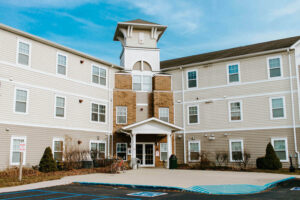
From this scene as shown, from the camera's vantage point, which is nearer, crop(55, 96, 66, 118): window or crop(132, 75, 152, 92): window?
crop(55, 96, 66, 118): window

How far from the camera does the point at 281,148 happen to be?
71.8 feet

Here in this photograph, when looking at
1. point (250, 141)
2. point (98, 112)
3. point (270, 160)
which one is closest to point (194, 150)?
point (250, 141)

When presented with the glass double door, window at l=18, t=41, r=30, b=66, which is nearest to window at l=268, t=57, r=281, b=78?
the glass double door

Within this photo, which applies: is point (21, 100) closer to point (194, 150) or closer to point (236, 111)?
point (194, 150)

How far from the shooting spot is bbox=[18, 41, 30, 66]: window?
19.2 metres

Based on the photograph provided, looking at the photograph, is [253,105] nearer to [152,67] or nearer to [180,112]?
[180,112]

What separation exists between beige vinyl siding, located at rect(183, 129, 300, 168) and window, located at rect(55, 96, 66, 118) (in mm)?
10687

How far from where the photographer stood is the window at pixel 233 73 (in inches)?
963

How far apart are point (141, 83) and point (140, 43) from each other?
412cm

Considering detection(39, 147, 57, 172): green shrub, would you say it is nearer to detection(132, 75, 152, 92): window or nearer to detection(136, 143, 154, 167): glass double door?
detection(136, 143, 154, 167): glass double door

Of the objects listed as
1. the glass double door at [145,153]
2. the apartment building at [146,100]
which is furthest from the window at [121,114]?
the glass double door at [145,153]

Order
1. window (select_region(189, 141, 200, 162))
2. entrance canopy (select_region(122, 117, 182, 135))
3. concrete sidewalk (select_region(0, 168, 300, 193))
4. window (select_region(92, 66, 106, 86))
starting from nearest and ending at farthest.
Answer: concrete sidewalk (select_region(0, 168, 300, 193)) → entrance canopy (select_region(122, 117, 182, 135)) → window (select_region(92, 66, 106, 86)) → window (select_region(189, 141, 200, 162))

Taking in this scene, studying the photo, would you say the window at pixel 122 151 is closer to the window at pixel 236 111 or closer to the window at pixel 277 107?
the window at pixel 236 111

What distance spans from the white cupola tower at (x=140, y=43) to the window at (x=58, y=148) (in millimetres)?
9306
